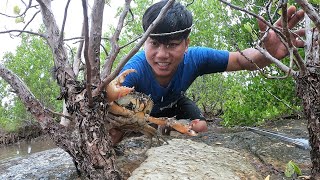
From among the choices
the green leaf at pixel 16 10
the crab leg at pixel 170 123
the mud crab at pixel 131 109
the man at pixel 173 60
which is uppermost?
the green leaf at pixel 16 10

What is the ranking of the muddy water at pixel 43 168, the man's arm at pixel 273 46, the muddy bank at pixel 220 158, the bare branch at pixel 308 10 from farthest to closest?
the muddy water at pixel 43 168, the muddy bank at pixel 220 158, the man's arm at pixel 273 46, the bare branch at pixel 308 10

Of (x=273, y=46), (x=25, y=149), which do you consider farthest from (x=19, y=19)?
(x=25, y=149)

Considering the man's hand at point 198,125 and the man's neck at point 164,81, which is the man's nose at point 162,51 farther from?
the man's hand at point 198,125

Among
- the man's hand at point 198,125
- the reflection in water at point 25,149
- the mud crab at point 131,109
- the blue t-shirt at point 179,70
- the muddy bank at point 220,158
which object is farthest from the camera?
the reflection in water at point 25,149

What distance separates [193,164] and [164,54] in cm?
110

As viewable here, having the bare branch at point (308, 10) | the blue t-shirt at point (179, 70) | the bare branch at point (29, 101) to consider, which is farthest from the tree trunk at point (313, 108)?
the blue t-shirt at point (179, 70)

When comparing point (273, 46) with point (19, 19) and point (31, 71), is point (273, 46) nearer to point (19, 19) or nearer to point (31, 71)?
point (19, 19)

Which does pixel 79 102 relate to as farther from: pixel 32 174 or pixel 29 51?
pixel 29 51

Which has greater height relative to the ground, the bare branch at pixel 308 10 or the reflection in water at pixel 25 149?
the bare branch at pixel 308 10

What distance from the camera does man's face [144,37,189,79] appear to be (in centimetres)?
304

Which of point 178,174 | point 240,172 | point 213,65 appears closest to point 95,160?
point 178,174

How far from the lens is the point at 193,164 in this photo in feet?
7.56

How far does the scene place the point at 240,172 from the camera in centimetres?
225

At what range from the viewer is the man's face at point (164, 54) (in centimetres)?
304
